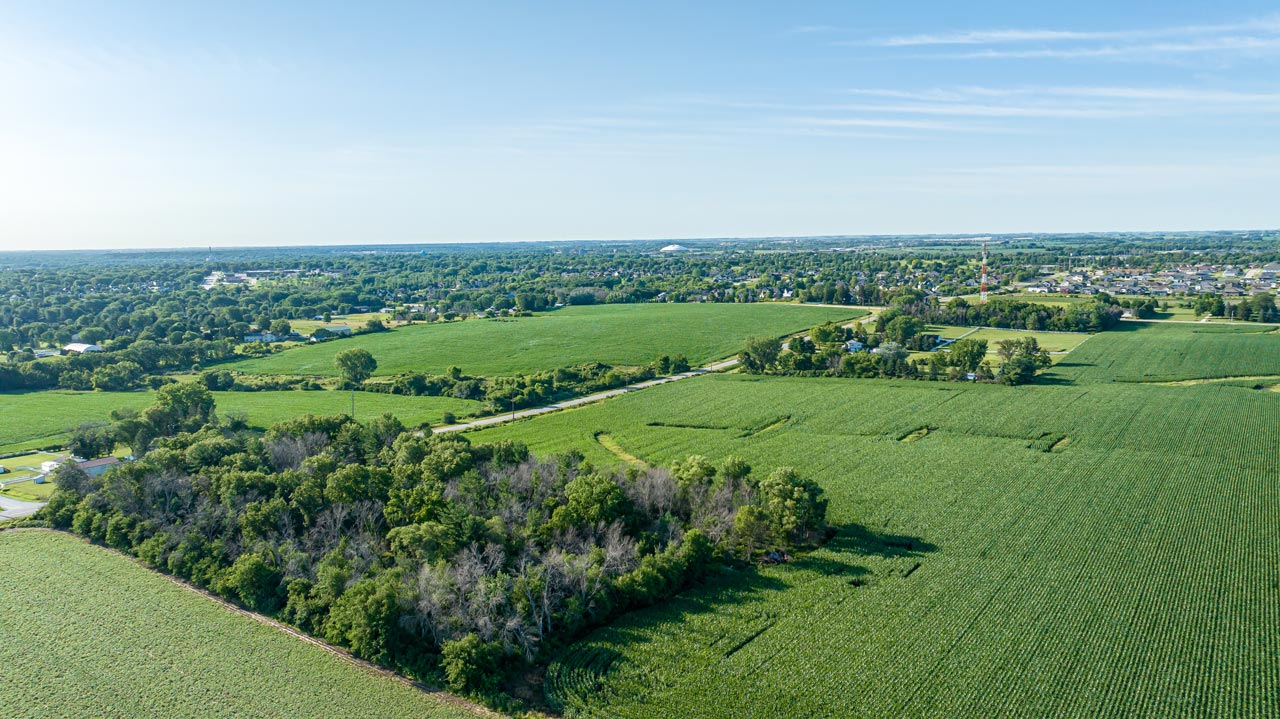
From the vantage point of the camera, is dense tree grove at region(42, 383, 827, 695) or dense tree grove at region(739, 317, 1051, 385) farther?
dense tree grove at region(739, 317, 1051, 385)

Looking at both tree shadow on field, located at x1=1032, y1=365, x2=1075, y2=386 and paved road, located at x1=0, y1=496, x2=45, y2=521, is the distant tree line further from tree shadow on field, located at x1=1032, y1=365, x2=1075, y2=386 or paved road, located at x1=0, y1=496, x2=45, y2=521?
paved road, located at x1=0, y1=496, x2=45, y2=521

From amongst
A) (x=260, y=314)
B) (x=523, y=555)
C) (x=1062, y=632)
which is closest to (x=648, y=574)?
(x=523, y=555)

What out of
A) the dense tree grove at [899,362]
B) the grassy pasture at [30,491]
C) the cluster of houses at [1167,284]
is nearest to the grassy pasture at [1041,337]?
the dense tree grove at [899,362]

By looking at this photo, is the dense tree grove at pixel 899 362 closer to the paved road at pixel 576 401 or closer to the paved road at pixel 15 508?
the paved road at pixel 576 401

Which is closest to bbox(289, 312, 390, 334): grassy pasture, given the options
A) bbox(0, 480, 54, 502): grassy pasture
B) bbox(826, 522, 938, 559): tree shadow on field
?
bbox(0, 480, 54, 502): grassy pasture

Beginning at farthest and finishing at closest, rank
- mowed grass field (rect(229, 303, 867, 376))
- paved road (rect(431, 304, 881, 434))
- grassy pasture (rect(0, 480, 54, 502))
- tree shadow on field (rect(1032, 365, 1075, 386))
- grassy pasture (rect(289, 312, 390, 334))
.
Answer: grassy pasture (rect(289, 312, 390, 334))
mowed grass field (rect(229, 303, 867, 376))
tree shadow on field (rect(1032, 365, 1075, 386))
paved road (rect(431, 304, 881, 434))
grassy pasture (rect(0, 480, 54, 502))

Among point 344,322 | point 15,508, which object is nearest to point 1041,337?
point 15,508

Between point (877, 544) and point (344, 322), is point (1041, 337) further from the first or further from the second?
point (344, 322)
